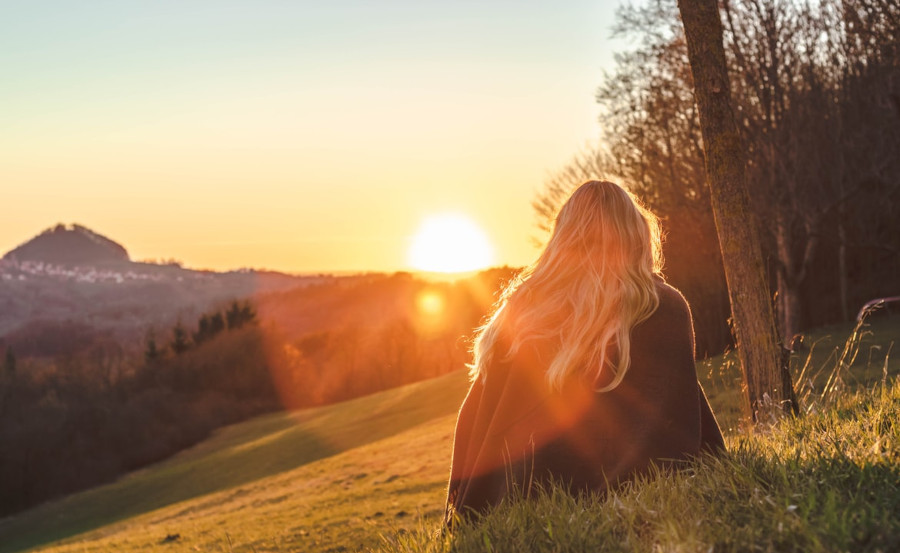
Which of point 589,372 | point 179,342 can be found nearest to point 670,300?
point 589,372

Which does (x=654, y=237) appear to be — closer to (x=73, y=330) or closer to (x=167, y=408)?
(x=167, y=408)

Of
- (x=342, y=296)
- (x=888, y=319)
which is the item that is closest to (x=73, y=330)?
(x=342, y=296)

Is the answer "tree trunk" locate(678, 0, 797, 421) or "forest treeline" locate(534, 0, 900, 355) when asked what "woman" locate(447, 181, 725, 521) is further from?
"forest treeline" locate(534, 0, 900, 355)

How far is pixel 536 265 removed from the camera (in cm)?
416

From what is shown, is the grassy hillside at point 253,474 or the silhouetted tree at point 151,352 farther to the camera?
the silhouetted tree at point 151,352

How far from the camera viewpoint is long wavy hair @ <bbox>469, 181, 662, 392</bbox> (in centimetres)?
382

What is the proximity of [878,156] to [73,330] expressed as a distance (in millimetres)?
148400

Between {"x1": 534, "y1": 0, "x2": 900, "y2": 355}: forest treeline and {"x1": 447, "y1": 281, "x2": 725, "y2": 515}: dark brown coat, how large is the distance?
18.2 meters

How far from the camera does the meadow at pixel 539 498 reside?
2.64 meters

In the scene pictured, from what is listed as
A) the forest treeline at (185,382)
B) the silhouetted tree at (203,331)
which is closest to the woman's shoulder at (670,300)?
the forest treeline at (185,382)

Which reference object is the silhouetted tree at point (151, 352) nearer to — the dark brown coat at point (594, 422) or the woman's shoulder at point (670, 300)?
the dark brown coat at point (594, 422)

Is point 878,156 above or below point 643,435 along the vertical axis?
above

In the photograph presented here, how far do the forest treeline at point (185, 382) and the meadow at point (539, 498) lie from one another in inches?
403

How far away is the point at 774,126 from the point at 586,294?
71.8 ft
